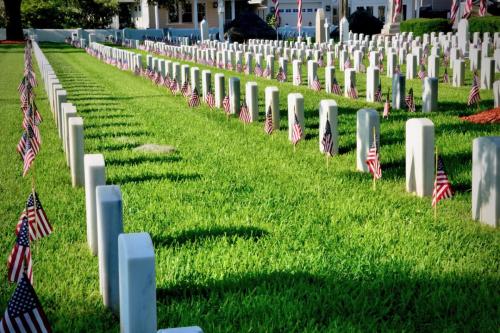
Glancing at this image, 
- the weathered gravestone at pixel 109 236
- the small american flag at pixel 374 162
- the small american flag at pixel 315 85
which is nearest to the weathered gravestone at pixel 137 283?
A: the weathered gravestone at pixel 109 236

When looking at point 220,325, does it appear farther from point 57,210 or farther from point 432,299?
point 57,210

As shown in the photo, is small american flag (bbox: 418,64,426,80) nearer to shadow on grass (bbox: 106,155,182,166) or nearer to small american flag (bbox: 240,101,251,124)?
small american flag (bbox: 240,101,251,124)

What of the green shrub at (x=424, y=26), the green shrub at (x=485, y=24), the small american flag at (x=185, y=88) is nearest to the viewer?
the small american flag at (x=185, y=88)

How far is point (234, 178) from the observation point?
8.15 meters

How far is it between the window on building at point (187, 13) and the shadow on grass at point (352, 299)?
61.4 meters

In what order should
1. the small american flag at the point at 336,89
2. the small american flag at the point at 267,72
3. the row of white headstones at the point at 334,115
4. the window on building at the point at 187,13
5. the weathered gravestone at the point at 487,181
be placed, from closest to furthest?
the weathered gravestone at the point at 487,181 → the row of white headstones at the point at 334,115 → the small american flag at the point at 336,89 → the small american flag at the point at 267,72 → the window on building at the point at 187,13

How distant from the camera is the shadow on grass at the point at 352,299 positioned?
14.1 ft

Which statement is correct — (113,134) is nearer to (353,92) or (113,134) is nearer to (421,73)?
(353,92)

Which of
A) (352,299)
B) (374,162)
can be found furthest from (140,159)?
(352,299)

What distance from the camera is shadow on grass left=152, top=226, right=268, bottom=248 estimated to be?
5828 millimetres

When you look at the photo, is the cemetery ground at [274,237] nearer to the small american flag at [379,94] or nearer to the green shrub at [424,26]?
the small american flag at [379,94]

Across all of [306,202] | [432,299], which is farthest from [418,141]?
[432,299]

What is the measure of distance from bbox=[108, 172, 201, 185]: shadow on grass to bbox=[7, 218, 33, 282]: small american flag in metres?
3.57

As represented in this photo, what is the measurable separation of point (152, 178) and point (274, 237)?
106 inches
